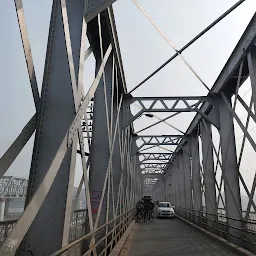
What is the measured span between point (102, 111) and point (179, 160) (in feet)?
77.8

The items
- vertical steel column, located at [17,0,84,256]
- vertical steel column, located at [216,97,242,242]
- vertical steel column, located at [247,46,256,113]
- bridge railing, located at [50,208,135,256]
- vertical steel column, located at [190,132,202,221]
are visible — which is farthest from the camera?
vertical steel column, located at [190,132,202,221]

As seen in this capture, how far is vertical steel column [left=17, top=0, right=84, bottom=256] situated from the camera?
407cm

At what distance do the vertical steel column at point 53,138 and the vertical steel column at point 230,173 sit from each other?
8792 mm

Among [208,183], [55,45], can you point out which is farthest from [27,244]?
[208,183]

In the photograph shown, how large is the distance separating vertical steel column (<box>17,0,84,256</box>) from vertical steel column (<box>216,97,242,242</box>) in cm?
879

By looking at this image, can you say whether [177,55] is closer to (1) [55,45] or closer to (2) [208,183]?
(1) [55,45]

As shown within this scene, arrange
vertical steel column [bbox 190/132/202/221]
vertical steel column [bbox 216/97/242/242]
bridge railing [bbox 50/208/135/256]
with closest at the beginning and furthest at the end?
1. bridge railing [bbox 50/208/135/256]
2. vertical steel column [bbox 216/97/242/242]
3. vertical steel column [bbox 190/132/202/221]

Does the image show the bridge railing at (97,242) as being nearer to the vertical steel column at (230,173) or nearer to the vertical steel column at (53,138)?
the vertical steel column at (53,138)

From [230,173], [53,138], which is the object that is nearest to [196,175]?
[230,173]

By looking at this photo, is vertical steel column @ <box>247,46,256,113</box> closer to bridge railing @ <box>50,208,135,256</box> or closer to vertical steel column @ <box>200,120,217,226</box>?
bridge railing @ <box>50,208,135,256</box>

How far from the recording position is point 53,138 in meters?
4.36

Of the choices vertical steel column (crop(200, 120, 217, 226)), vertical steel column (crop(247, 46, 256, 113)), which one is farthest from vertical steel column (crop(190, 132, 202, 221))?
vertical steel column (crop(247, 46, 256, 113))

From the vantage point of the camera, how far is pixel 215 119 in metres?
13.8

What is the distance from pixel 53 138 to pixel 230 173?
31.0ft
